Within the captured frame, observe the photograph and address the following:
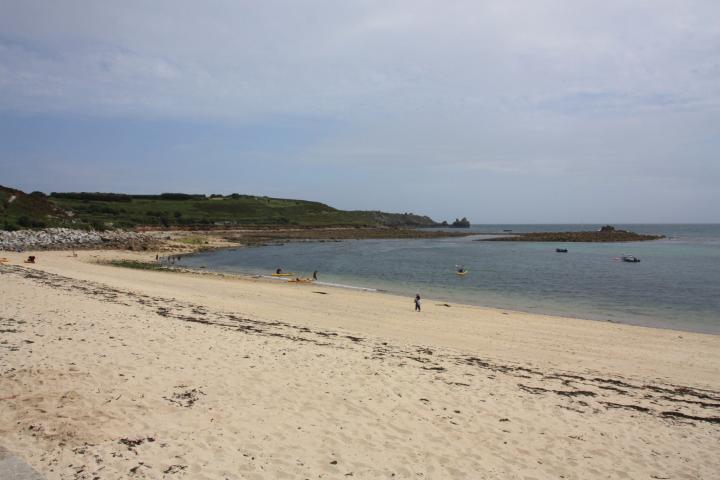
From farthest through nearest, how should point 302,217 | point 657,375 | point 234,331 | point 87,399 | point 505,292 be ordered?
point 302,217 → point 505,292 → point 234,331 → point 657,375 → point 87,399

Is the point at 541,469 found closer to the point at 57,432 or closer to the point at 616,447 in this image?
the point at 616,447

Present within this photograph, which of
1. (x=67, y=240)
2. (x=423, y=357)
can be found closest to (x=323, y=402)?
(x=423, y=357)

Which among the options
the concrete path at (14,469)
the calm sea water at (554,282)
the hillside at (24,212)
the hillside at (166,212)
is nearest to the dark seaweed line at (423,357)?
the concrete path at (14,469)

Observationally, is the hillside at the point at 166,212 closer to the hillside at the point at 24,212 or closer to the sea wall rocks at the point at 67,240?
the hillside at the point at 24,212

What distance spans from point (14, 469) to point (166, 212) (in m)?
115

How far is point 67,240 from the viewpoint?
55.0 m

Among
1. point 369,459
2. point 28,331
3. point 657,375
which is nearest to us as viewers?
point 369,459

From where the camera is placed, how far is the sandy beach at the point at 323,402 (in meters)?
6.34

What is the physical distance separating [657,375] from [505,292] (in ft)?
70.2

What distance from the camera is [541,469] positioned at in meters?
6.70

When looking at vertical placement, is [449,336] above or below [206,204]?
below

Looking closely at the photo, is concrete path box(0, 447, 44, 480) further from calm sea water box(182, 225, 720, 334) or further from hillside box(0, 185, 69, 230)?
hillside box(0, 185, 69, 230)

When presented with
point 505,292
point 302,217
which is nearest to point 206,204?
point 302,217

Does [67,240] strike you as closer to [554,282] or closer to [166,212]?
[554,282]
